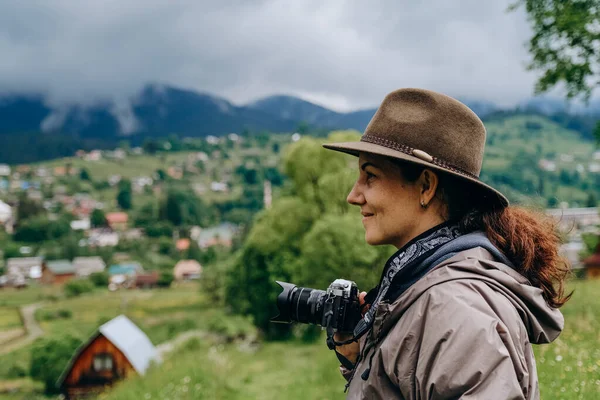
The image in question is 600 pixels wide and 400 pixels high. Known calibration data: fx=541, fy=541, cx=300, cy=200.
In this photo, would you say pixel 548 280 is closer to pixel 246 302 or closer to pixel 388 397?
pixel 388 397

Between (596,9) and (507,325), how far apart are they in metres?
9.18

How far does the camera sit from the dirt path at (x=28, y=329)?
43750 millimetres

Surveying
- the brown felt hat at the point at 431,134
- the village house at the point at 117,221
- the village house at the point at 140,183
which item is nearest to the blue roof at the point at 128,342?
the brown felt hat at the point at 431,134

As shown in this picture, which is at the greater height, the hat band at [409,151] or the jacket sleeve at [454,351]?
the hat band at [409,151]

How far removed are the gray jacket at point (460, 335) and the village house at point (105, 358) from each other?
69.9 ft

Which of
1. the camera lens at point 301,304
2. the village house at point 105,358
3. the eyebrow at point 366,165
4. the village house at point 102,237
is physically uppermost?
the eyebrow at point 366,165

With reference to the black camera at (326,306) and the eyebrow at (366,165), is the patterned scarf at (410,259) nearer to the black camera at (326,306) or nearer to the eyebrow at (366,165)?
the black camera at (326,306)

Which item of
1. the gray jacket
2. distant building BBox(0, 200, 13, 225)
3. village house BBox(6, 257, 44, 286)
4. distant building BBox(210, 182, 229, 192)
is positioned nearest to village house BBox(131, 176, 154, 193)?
distant building BBox(210, 182, 229, 192)

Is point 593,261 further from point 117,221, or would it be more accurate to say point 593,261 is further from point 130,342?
point 117,221

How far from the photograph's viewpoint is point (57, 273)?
7681cm

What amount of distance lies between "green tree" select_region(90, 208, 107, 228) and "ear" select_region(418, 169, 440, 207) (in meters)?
113

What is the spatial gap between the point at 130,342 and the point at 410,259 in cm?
2263

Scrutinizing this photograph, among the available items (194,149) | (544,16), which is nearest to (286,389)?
(544,16)

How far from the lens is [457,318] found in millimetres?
1377
